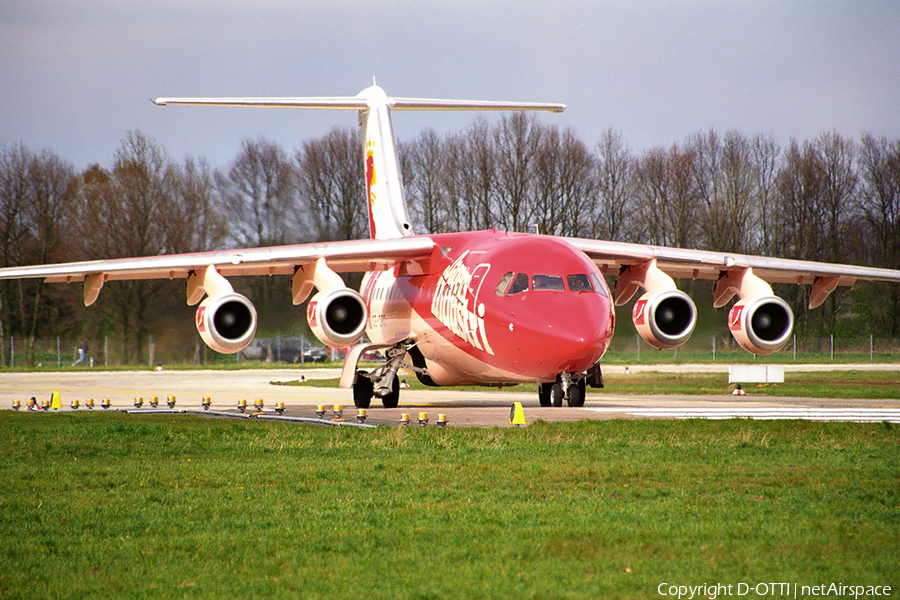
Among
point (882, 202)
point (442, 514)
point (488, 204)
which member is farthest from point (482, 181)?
point (442, 514)

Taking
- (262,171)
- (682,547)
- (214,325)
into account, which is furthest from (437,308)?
(262,171)

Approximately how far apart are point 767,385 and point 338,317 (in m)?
16.1

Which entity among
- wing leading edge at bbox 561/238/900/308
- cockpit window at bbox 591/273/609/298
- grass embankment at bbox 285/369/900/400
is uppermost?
wing leading edge at bbox 561/238/900/308

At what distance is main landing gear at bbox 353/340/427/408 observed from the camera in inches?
854

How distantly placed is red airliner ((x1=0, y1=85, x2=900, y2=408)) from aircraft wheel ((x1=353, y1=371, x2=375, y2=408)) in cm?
3

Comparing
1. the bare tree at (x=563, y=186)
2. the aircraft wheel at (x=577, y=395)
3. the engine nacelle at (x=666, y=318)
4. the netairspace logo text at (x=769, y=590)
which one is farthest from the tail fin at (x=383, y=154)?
the bare tree at (x=563, y=186)

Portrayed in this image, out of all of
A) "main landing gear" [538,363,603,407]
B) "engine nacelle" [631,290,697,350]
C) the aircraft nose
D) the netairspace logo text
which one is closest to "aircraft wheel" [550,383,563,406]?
"main landing gear" [538,363,603,407]

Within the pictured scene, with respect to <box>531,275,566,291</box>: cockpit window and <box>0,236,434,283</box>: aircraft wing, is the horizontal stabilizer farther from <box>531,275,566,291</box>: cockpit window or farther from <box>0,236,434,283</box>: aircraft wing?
<box>531,275,566,291</box>: cockpit window

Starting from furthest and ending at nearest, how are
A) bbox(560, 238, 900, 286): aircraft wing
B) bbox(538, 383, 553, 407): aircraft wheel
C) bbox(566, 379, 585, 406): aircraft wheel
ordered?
bbox(538, 383, 553, 407): aircraft wheel
bbox(566, 379, 585, 406): aircraft wheel
bbox(560, 238, 900, 286): aircraft wing

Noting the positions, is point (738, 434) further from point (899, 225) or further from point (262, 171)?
point (899, 225)

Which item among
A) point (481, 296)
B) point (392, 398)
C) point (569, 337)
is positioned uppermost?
point (481, 296)

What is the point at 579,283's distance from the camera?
56.0 feet

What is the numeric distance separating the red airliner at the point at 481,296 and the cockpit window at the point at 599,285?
0.10 ft

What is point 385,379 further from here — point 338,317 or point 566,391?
point 566,391
